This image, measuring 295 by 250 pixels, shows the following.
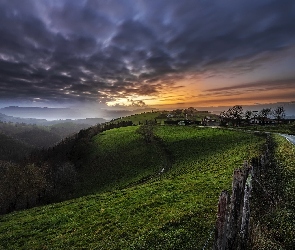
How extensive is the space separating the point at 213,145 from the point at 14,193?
2506 inches

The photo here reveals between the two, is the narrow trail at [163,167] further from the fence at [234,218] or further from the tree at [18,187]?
the fence at [234,218]

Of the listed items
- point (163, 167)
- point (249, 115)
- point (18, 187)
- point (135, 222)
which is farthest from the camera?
point (249, 115)

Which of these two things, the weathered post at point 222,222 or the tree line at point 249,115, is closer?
the weathered post at point 222,222

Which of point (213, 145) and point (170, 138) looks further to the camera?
point (170, 138)

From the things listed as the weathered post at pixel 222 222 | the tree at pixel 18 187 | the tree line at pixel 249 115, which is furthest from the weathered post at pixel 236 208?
the tree line at pixel 249 115

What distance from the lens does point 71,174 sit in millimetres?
83562

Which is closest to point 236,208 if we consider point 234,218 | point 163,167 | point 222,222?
point 234,218

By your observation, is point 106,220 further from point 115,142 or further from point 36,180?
point 115,142

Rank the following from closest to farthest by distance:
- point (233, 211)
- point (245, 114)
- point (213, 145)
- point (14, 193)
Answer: point (233, 211) < point (14, 193) < point (213, 145) < point (245, 114)

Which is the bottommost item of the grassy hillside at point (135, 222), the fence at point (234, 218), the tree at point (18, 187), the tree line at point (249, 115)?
the tree at point (18, 187)

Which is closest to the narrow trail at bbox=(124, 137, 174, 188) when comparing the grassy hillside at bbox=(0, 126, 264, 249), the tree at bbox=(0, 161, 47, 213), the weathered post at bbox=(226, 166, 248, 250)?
the grassy hillside at bbox=(0, 126, 264, 249)

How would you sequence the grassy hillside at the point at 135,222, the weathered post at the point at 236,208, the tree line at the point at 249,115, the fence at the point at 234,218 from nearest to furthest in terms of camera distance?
the fence at the point at 234,218, the weathered post at the point at 236,208, the grassy hillside at the point at 135,222, the tree line at the point at 249,115

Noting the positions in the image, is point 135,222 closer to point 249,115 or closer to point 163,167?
point 163,167

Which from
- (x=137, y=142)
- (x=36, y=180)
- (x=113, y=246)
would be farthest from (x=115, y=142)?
(x=113, y=246)
